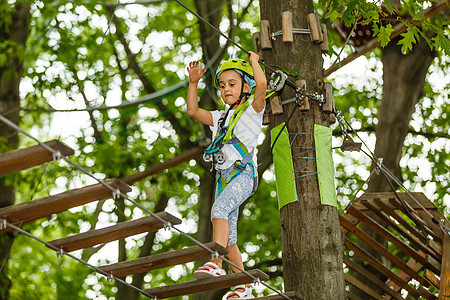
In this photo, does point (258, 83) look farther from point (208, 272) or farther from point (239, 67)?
point (208, 272)

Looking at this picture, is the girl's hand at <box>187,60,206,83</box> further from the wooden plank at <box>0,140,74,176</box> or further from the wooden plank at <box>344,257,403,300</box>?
the wooden plank at <box>344,257,403,300</box>

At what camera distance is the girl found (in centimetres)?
472

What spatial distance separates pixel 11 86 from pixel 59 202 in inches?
271

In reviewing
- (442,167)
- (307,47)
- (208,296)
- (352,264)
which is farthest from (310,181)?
(442,167)

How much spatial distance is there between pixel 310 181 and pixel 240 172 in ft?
1.85

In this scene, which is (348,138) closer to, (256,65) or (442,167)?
(256,65)

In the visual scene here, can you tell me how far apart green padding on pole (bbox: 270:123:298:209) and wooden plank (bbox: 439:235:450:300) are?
2.44 m

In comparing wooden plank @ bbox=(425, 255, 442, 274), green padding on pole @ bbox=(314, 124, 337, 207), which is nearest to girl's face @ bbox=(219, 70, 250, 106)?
green padding on pole @ bbox=(314, 124, 337, 207)

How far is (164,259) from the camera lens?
420 cm

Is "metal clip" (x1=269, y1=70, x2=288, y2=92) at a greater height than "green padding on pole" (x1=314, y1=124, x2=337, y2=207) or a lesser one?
greater

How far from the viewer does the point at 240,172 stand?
4.87 metres

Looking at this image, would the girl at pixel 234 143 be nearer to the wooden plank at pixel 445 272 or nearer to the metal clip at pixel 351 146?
the metal clip at pixel 351 146

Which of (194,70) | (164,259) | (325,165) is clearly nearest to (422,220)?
(325,165)

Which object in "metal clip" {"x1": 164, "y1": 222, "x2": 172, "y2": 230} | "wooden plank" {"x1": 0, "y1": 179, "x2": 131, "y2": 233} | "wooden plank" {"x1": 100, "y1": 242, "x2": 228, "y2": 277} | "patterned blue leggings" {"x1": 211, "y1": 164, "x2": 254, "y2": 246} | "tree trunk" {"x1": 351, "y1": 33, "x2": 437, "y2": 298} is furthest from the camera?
"tree trunk" {"x1": 351, "y1": 33, "x2": 437, "y2": 298}
